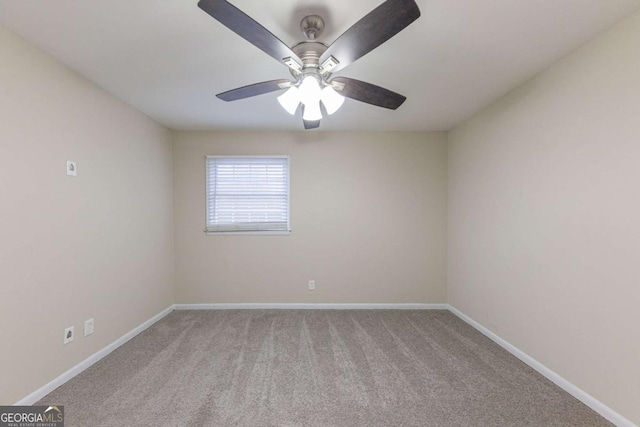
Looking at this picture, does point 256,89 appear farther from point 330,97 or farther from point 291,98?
point 330,97

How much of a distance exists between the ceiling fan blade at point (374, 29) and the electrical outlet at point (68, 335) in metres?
2.66

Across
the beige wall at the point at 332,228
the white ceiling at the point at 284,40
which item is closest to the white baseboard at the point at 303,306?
the beige wall at the point at 332,228

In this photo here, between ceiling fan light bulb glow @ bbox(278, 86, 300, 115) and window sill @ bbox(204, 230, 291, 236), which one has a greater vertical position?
ceiling fan light bulb glow @ bbox(278, 86, 300, 115)

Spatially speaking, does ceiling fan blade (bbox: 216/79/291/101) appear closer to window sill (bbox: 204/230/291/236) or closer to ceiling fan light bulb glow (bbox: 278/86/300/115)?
ceiling fan light bulb glow (bbox: 278/86/300/115)

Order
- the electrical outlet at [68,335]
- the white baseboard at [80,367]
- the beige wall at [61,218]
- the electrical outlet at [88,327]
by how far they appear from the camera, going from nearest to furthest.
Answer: the beige wall at [61,218] → the white baseboard at [80,367] → the electrical outlet at [68,335] → the electrical outlet at [88,327]

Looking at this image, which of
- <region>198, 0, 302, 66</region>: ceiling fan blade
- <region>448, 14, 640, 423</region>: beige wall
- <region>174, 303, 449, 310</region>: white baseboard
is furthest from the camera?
<region>174, 303, 449, 310</region>: white baseboard

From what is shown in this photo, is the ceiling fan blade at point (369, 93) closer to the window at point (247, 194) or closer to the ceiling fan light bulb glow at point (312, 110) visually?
the ceiling fan light bulb glow at point (312, 110)

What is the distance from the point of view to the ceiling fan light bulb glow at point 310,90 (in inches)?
66.3

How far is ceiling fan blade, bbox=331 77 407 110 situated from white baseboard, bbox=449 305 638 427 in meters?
2.31

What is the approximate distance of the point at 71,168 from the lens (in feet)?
7.29

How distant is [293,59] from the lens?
156 centimetres

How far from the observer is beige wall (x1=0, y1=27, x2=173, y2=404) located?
70.0 inches

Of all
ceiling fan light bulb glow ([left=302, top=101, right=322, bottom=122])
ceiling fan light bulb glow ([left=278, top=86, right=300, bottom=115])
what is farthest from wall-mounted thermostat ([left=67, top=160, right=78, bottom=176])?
ceiling fan light bulb glow ([left=302, top=101, right=322, bottom=122])

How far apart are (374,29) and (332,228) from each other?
2750 mm
